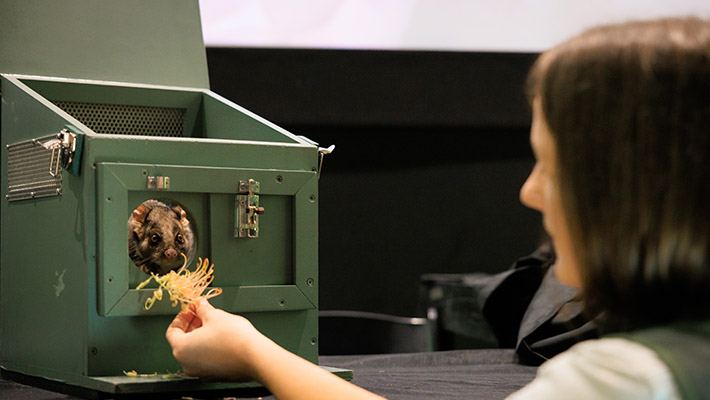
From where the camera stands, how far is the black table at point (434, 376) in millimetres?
1126

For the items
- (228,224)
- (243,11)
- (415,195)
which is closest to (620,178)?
(228,224)

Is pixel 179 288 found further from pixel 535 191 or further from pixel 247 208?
pixel 535 191

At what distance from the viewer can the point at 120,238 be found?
3.63 feet

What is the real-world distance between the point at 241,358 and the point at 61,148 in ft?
1.23

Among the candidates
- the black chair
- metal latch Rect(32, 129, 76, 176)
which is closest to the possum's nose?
metal latch Rect(32, 129, 76, 176)

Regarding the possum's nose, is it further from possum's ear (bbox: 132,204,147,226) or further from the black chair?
the black chair

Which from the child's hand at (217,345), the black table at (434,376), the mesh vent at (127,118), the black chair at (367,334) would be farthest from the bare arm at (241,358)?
the black chair at (367,334)

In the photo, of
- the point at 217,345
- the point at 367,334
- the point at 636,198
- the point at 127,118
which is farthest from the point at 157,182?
the point at 367,334

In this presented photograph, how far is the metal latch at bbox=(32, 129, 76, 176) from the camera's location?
111 cm

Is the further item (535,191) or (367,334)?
(367,334)

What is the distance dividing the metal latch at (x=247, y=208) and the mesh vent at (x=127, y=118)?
1.30ft

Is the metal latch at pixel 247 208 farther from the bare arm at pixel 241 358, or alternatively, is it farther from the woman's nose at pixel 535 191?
the woman's nose at pixel 535 191

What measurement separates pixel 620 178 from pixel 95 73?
1.13 meters

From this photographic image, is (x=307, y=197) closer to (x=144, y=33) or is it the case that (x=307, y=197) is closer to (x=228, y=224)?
(x=228, y=224)
